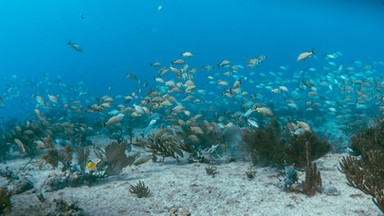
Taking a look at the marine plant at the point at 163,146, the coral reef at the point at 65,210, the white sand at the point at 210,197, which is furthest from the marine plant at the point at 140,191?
the marine plant at the point at 163,146

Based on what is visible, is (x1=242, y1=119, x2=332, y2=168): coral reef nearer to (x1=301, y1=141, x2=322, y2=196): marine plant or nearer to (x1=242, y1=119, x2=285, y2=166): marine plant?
(x1=242, y1=119, x2=285, y2=166): marine plant

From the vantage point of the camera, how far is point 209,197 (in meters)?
7.07

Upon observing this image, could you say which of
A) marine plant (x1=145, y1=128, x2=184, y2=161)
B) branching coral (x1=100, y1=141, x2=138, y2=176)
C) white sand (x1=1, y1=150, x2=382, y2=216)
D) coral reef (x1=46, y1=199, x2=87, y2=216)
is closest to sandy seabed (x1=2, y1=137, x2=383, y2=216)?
white sand (x1=1, y1=150, x2=382, y2=216)

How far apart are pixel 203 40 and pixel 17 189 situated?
610 ft

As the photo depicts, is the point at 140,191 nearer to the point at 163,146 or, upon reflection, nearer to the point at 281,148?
the point at 163,146

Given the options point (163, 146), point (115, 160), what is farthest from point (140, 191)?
point (163, 146)

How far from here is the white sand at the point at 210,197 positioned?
6.15 meters

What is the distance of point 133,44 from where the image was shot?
602 feet

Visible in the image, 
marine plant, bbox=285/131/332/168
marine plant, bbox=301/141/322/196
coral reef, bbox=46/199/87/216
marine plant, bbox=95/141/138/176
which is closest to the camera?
coral reef, bbox=46/199/87/216

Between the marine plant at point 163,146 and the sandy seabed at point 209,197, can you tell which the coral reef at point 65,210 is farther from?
the marine plant at point 163,146

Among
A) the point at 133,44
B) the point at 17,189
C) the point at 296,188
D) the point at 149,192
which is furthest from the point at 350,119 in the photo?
the point at 133,44

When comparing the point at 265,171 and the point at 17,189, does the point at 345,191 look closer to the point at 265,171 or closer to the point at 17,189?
the point at 265,171

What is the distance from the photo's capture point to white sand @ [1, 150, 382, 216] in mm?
6148

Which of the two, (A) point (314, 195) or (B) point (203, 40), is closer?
(A) point (314, 195)
